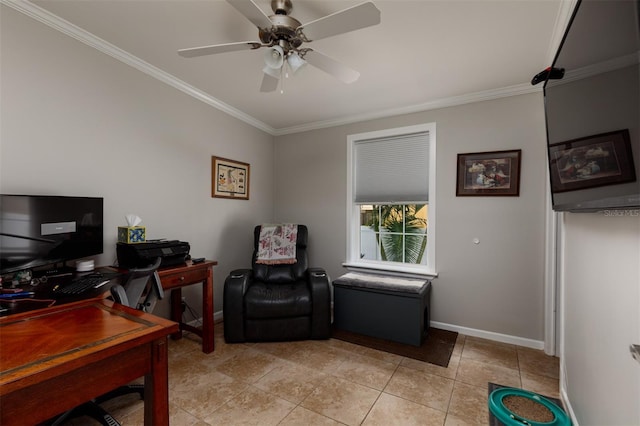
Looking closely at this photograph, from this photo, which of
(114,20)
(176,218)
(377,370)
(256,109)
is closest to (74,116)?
(114,20)

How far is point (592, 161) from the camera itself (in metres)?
0.93

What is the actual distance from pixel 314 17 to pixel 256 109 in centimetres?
170

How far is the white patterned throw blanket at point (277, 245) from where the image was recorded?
309cm

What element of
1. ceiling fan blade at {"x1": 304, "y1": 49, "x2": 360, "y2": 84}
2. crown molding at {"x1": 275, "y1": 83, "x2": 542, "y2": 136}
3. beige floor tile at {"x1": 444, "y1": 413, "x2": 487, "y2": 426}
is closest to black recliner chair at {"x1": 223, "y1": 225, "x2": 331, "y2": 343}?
beige floor tile at {"x1": 444, "y1": 413, "x2": 487, "y2": 426}

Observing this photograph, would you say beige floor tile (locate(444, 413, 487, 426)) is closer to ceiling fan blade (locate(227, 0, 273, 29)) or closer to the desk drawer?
the desk drawer

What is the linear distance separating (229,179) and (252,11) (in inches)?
85.4

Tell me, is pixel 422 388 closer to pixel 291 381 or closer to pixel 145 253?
pixel 291 381

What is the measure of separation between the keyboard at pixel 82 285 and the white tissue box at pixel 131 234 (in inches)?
18.9

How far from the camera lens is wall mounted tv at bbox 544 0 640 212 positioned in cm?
66

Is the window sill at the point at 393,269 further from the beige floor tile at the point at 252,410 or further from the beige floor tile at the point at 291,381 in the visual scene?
the beige floor tile at the point at 252,410

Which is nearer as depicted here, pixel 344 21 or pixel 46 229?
pixel 344 21

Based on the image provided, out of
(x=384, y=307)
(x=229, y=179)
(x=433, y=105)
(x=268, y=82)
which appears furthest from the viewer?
(x=229, y=179)

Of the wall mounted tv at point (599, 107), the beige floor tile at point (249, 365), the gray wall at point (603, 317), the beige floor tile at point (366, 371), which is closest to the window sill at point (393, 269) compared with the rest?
the beige floor tile at point (366, 371)

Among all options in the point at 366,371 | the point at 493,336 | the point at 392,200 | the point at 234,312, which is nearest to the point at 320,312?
the point at 366,371
